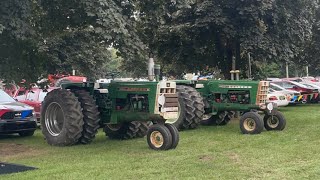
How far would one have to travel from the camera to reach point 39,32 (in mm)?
11539

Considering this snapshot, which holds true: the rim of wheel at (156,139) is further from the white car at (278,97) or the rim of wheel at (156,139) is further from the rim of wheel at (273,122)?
the white car at (278,97)

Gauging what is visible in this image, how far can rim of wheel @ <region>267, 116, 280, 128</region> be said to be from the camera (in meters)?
13.5

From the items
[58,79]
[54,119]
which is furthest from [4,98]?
[54,119]

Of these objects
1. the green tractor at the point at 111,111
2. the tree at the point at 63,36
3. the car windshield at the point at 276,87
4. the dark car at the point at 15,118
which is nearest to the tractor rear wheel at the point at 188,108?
the green tractor at the point at 111,111

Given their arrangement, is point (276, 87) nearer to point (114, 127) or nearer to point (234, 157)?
point (114, 127)

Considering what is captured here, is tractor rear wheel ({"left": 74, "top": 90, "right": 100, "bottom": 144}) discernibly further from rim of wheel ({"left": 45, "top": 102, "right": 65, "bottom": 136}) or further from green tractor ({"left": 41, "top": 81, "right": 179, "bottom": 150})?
rim of wheel ({"left": 45, "top": 102, "right": 65, "bottom": 136})

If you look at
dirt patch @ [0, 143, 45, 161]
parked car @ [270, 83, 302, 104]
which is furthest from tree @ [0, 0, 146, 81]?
parked car @ [270, 83, 302, 104]

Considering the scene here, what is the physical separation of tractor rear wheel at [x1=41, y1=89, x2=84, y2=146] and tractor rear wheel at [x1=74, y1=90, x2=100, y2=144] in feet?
0.51

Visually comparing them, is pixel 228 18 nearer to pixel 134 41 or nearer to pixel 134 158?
pixel 134 41

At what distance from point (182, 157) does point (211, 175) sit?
1741 millimetres

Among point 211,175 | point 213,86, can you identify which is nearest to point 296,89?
point 213,86

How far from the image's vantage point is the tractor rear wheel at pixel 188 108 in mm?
13820

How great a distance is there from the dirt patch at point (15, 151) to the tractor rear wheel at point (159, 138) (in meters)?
2.48

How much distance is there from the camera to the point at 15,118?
510 inches
